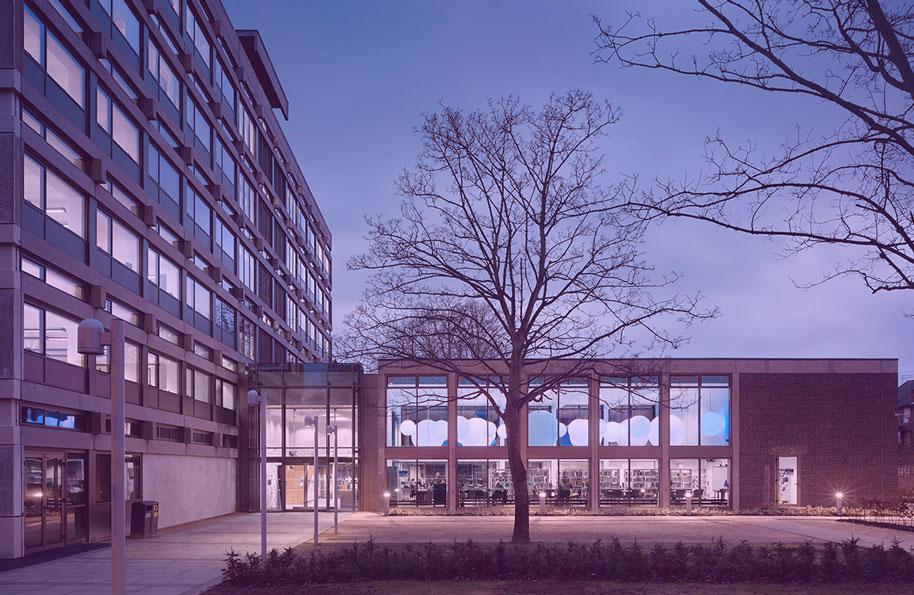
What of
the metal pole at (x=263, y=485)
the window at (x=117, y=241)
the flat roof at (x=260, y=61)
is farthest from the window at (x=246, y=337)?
the metal pole at (x=263, y=485)

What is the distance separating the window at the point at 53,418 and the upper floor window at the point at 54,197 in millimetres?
5231

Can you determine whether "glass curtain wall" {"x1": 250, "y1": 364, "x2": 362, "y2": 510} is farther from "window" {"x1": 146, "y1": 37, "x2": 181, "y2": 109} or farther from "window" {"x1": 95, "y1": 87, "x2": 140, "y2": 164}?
"window" {"x1": 95, "y1": 87, "x2": 140, "y2": 164}

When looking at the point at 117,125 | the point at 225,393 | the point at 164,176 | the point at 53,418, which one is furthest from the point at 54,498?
the point at 225,393

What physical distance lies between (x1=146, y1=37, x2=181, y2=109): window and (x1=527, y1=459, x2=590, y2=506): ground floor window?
22.3 metres

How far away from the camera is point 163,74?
36.4 m

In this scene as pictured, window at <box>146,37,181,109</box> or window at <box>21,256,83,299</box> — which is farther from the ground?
window at <box>146,37,181,109</box>

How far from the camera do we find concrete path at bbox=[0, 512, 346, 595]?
18.2 metres

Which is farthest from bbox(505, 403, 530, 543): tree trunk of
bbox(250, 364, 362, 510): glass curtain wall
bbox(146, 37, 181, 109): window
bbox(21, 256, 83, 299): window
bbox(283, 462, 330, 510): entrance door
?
bbox(283, 462, 330, 510): entrance door

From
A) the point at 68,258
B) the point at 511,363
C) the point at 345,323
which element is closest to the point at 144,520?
the point at 68,258

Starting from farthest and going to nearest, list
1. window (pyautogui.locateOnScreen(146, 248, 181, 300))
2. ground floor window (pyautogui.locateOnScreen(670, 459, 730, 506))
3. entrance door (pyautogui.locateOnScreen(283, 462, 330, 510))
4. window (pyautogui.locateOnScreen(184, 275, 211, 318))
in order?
1. entrance door (pyautogui.locateOnScreen(283, 462, 330, 510))
2. ground floor window (pyautogui.locateOnScreen(670, 459, 730, 506))
3. window (pyautogui.locateOnScreen(184, 275, 211, 318))
4. window (pyautogui.locateOnScreen(146, 248, 181, 300))

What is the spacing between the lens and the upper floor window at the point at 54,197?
972 inches

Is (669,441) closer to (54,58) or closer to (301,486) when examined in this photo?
(301,486)

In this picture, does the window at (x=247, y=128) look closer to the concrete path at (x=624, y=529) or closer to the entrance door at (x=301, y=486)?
the entrance door at (x=301, y=486)

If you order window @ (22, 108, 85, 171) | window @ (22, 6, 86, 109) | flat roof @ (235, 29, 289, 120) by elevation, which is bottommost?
window @ (22, 108, 85, 171)
